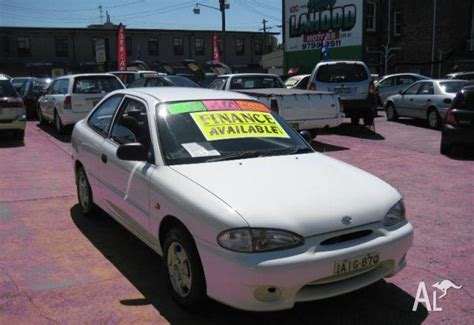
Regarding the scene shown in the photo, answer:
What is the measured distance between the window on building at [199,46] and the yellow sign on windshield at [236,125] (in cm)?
5100

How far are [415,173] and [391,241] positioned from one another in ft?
17.0

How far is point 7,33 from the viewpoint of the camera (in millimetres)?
48156

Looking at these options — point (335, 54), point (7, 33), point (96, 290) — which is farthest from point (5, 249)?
point (7, 33)

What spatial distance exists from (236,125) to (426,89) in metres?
11.8

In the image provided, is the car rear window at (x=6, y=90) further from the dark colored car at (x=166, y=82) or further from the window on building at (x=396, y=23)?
the window on building at (x=396, y=23)

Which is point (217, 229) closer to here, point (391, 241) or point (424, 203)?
point (391, 241)

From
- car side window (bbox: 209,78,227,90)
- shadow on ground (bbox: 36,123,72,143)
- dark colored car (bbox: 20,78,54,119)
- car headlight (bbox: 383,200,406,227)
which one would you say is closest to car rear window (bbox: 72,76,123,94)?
shadow on ground (bbox: 36,123,72,143)

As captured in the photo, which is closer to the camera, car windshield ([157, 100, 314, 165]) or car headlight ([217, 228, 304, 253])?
car headlight ([217, 228, 304, 253])

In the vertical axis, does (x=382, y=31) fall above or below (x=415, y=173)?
above

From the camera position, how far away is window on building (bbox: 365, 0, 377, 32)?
31969 mm

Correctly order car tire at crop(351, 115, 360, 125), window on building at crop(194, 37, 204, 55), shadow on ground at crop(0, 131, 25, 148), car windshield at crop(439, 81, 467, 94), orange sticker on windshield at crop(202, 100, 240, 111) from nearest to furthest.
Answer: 1. orange sticker on windshield at crop(202, 100, 240, 111)
2. shadow on ground at crop(0, 131, 25, 148)
3. car windshield at crop(439, 81, 467, 94)
4. car tire at crop(351, 115, 360, 125)
5. window on building at crop(194, 37, 204, 55)

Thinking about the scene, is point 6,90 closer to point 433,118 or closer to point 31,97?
point 31,97

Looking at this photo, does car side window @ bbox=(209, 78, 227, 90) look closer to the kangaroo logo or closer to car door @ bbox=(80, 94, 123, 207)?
car door @ bbox=(80, 94, 123, 207)

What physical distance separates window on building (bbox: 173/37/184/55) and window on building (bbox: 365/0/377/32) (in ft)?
84.7
